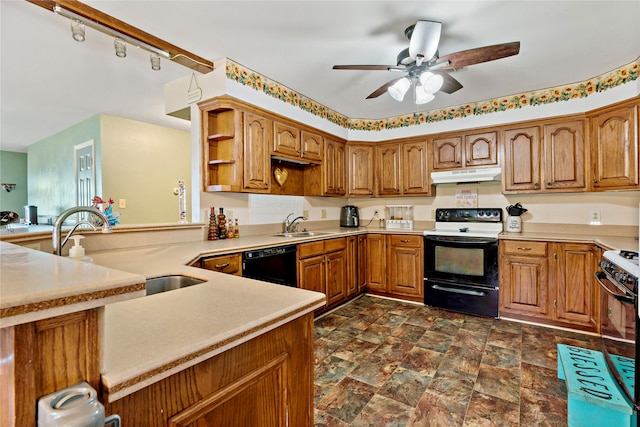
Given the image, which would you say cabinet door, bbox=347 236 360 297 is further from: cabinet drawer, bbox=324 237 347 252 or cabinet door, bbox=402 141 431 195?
cabinet door, bbox=402 141 431 195

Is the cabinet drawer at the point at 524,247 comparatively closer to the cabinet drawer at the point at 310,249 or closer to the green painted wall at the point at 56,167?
the cabinet drawer at the point at 310,249

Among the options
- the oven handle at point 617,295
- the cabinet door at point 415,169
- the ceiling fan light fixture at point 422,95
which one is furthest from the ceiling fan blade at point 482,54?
the cabinet door at point 415,169

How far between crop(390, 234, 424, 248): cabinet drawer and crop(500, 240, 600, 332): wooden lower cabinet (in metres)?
0.83

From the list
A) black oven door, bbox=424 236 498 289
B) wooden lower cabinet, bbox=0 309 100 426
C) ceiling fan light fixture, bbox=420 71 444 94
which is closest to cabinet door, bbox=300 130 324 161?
ceiling fan light fixture, bbox=420 71 444 94

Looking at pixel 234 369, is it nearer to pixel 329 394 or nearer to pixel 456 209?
pixel 329 394

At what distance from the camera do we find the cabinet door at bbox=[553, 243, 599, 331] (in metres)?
2.71

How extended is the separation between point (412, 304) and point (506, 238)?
125 cm

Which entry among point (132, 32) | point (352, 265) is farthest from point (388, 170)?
point (132, 32)

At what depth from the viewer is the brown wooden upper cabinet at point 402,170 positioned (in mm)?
3885

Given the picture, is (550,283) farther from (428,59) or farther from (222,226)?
(222,226)

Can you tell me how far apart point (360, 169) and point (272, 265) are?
7.12 ft

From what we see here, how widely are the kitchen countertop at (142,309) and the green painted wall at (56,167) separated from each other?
12.7 feet

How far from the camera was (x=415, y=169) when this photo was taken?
155 inches

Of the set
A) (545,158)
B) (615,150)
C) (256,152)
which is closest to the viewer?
(615,150)
